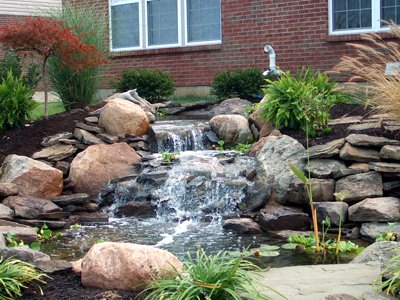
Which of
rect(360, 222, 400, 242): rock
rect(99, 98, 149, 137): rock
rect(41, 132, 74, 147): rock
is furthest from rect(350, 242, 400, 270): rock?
rect(41, 132, 74, 147): rock

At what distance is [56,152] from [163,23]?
7.56m

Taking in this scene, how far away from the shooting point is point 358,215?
843cm

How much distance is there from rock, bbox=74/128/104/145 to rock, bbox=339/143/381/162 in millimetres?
4180

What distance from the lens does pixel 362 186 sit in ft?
29.4

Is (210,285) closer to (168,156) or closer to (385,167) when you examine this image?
(385,167)

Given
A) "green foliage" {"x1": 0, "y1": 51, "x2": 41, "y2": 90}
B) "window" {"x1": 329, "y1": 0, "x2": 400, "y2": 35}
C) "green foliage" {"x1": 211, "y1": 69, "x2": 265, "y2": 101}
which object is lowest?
"green foliage" {"x1": 211, "y1": 69, "x2": 265, "y2": 101}

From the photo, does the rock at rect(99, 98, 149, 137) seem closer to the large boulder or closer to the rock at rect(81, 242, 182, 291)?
the large boulder

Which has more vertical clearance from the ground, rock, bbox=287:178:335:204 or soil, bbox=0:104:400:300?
soil, bbox=0:104:400:300

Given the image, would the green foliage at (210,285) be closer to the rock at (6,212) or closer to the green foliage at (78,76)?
the rock at (6,212)

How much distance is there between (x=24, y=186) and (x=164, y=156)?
7.08 feet

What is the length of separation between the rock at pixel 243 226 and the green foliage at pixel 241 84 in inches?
228

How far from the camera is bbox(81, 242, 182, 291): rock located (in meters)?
4.81

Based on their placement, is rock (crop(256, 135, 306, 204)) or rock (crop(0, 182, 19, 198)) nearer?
rock (crop(256, 135, 306, 204))

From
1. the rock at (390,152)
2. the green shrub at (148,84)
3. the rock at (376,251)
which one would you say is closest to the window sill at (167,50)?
the green shrub at (148,84)
